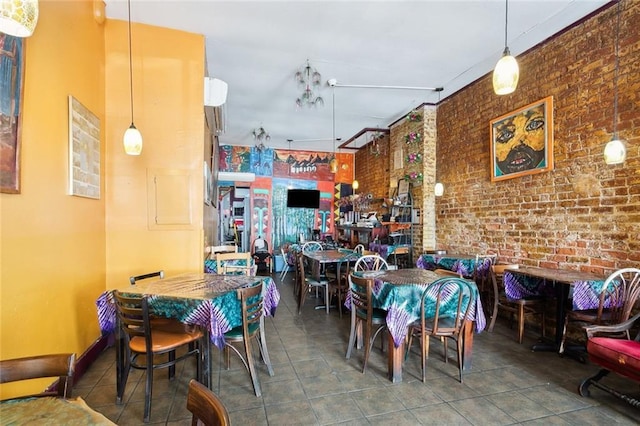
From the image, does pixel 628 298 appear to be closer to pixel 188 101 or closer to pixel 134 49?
pixel 188 101

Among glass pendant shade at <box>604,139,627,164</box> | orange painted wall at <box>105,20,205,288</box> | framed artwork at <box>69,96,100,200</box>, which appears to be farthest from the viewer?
orange painted wall at <box>105,20,205,288</box>

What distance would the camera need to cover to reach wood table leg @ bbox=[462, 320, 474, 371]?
2838 millimetres

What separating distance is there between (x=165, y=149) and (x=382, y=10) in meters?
2.74

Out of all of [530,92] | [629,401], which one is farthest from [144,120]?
[629,401]

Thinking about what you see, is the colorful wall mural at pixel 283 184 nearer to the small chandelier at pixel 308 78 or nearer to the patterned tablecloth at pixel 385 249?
the patterned tablecloth at pixel 385 249

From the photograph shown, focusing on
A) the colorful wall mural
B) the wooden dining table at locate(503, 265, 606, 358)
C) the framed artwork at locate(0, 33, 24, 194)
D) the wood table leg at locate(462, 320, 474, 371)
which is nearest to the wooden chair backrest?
the wood table leg at locate(462, 320, 474, 371)

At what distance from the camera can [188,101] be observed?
362 centimetres

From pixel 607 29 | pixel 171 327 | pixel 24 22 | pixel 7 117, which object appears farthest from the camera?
pixel 607 29

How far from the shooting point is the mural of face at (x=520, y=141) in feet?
12.5

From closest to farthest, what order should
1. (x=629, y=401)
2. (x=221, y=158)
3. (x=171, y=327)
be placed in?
(x=629, y=401), (x=171, y=327), (x=221, y=158)

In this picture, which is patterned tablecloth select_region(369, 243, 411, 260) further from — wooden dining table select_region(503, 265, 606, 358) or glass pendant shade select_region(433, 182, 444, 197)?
wooden dining table select_region(503, 265, 606, 358)

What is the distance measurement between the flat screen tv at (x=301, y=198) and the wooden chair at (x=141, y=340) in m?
6.32

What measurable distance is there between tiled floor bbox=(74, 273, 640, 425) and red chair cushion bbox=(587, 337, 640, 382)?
320mm

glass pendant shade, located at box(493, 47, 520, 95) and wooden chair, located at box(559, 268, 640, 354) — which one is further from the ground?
glass pendant shade, located at box(493, 47, 520, 95)
